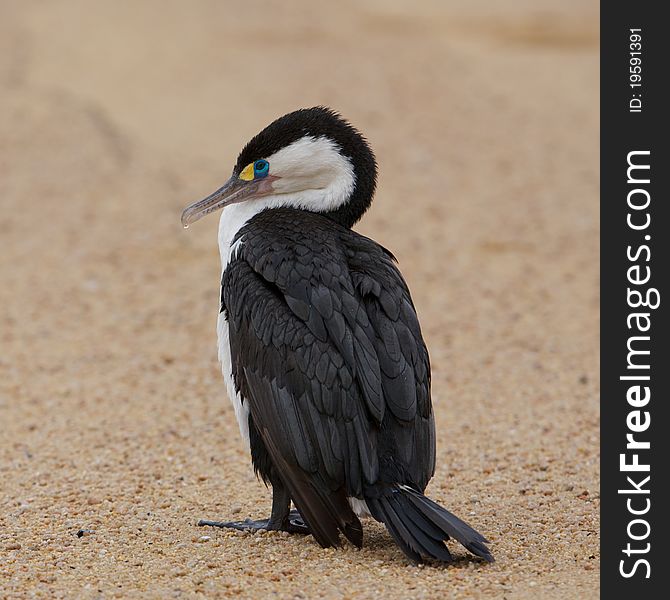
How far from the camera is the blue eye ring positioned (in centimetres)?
644

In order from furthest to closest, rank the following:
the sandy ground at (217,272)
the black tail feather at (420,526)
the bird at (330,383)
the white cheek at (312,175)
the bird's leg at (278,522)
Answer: the white cheek at (312,175) < the bird's leg at (278,522) < the sandy ground at (217,272) < the bird at (330,383) < the black tail feather at (420,526)

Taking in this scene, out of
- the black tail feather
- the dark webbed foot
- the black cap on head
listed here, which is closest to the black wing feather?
the black tail feather

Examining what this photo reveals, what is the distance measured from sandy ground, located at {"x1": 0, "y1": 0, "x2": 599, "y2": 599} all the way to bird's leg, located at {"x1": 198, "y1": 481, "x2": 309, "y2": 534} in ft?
0.38

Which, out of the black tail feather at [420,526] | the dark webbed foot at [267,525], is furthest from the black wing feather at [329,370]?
the dark webbed foot at [267,525]

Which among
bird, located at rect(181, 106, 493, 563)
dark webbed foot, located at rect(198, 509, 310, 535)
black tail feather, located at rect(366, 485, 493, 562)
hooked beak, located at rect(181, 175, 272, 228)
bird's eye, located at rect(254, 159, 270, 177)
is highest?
bird's eye, located at rect(254, 159, 270, 177)

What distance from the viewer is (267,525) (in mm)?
5977

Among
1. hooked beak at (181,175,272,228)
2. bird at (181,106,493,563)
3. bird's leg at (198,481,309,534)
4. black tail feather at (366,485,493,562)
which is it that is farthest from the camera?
hooked beak at (181,175,272,228)

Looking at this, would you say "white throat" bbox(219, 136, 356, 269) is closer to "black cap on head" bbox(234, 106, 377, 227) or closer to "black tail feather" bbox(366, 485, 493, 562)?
"black cap on head" bbox(234, 106, 377, 227)

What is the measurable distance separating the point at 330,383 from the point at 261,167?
5.26 feet

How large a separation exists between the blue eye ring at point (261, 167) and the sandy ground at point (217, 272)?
1.94 metres

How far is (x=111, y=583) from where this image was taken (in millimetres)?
5172

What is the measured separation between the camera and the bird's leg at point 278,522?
5.88m

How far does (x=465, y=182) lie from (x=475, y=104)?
3.17 m

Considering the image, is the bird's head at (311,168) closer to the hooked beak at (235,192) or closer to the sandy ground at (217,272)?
the hooked beak at (235,192)
